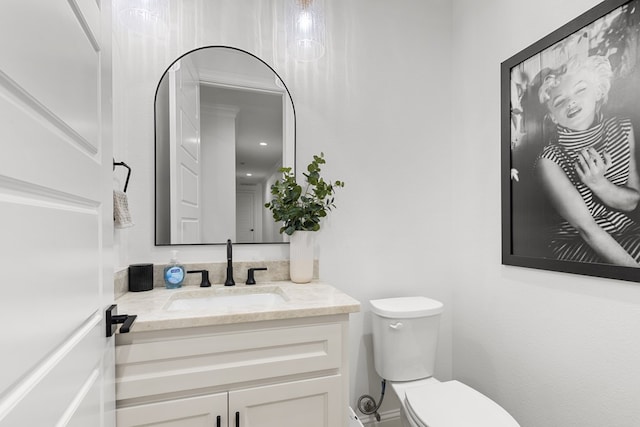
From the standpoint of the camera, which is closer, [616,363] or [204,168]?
[616,363]

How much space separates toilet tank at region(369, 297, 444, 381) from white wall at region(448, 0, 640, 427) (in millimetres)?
348

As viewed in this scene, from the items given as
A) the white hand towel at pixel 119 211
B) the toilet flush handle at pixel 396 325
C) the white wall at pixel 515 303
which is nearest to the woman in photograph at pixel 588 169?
the white wall at pixel 515 303

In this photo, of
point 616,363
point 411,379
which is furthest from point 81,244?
point 616,363

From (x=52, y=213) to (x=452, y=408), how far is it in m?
1.43

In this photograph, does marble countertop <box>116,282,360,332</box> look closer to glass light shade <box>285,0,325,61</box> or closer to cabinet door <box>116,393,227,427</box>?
cabinet door <box>116,393,227,427</box>

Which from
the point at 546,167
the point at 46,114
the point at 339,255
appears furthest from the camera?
the point at 339,255

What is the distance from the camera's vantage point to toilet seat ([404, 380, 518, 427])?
120 centimetres

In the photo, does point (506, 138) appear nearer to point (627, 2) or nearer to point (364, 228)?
point (627, 2)

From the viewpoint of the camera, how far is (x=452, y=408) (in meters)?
1.29

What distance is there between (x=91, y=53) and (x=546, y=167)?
1666mm

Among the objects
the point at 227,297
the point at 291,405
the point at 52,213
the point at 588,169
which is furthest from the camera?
the point at 227,297

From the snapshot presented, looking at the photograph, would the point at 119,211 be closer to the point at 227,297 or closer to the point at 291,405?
the point at 227,297

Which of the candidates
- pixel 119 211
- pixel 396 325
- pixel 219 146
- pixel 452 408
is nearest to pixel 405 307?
pixel 396 325

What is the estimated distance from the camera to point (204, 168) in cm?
167
